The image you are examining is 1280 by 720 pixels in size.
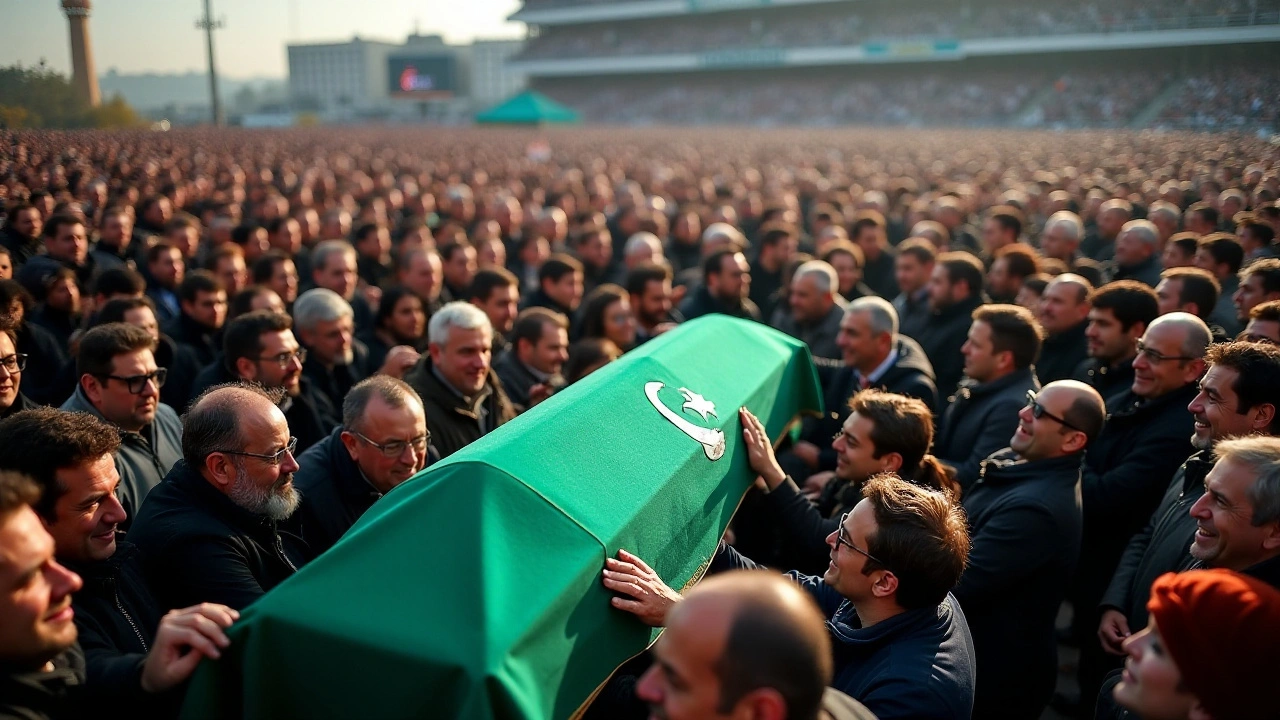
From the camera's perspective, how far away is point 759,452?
3.65m

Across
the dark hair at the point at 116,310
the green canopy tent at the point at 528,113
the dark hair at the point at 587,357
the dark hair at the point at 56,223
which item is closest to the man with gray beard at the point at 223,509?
the dark hair at the point at 587,357

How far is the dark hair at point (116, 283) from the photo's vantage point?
5805 millimetres

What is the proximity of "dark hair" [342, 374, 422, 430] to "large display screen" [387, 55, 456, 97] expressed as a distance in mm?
68972

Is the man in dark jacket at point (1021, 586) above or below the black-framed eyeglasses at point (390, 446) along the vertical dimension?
below

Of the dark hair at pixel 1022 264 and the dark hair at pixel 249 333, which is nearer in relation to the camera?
the dark hair at pixel 249 333

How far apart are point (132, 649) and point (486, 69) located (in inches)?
3679

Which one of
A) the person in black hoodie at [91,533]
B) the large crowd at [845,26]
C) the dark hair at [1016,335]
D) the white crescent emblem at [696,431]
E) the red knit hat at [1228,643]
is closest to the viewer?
the red knit hat at [1228,643]

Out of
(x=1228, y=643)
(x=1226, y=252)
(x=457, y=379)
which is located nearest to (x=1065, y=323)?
(x=1226, y=252)

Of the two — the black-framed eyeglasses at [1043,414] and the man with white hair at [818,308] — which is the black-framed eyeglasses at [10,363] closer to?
the black-framed eyeglasses at [1043,414]

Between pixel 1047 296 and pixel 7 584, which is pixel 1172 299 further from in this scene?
pixel 7 584

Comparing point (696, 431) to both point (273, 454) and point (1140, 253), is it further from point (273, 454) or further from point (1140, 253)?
point (1140, 253)

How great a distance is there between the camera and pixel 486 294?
6371mm

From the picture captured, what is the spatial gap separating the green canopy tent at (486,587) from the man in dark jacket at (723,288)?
3.95 meters

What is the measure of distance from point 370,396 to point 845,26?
167 feet
